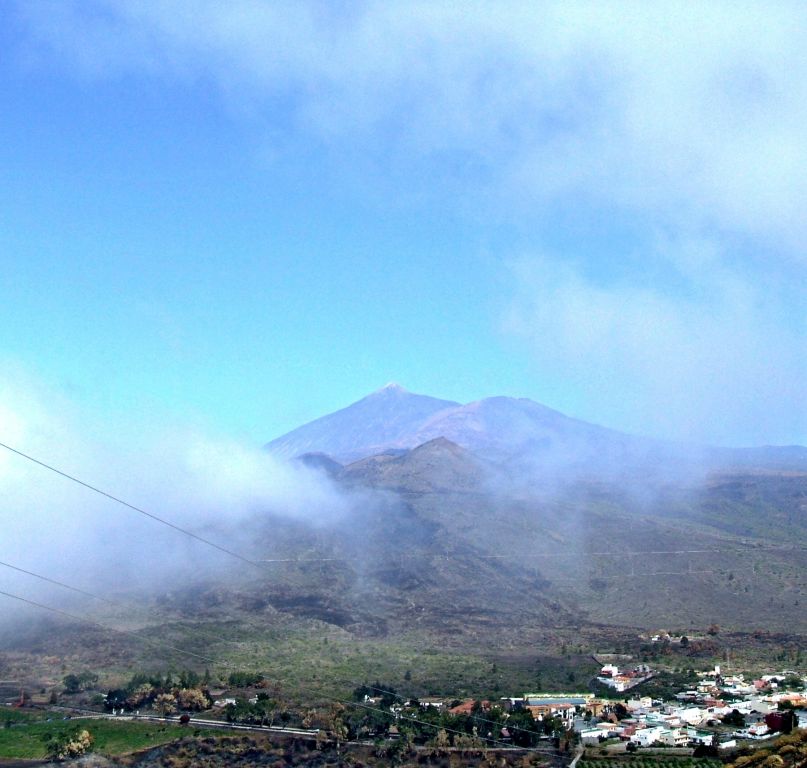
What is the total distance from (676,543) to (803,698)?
5947cm

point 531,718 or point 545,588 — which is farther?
point 545,588

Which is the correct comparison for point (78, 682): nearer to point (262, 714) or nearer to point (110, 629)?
point (262, 714)

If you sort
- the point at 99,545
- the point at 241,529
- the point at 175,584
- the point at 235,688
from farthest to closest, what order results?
the point at 241,529, the point at 99,545, the point at 175,584, the point at 235,688

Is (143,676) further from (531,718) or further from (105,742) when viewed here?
(531,718)

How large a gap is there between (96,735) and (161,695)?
6.65 meters

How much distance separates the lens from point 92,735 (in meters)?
46.6

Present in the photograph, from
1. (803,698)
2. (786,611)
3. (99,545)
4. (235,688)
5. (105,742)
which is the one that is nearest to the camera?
(105,742)

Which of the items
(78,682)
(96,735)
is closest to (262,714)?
(96,735)

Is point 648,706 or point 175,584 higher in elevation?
point 175,584

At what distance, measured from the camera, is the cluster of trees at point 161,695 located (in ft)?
171

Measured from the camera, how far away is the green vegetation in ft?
145

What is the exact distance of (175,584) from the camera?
95.1 meters

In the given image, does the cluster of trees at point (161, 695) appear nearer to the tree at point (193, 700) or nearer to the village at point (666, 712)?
the tree at point (193, 700)

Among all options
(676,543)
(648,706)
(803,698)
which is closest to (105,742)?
(648,706)
